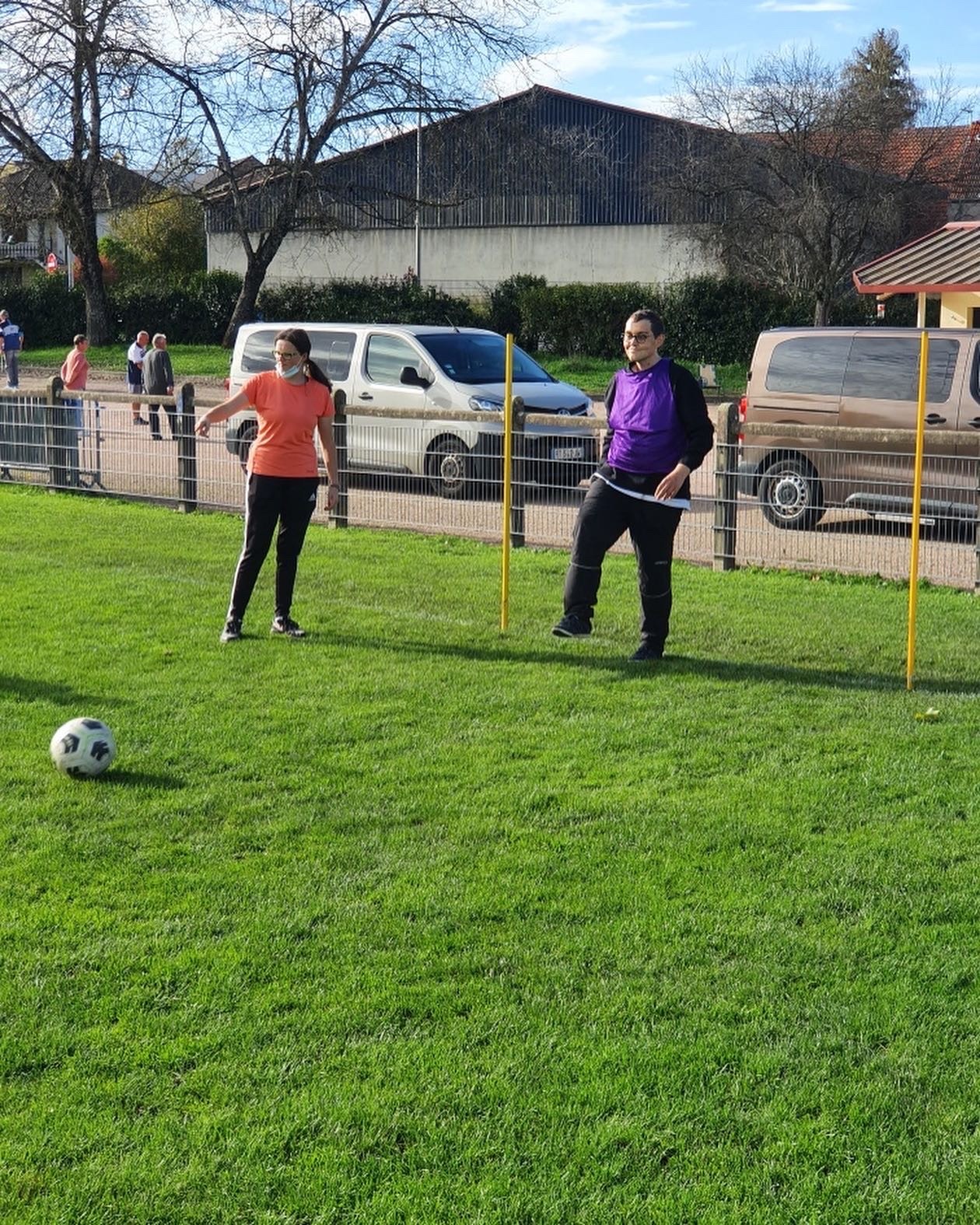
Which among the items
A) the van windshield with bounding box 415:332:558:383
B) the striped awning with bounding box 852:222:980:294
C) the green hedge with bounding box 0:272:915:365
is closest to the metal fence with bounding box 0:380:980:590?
the van windshield with bounding box 415:332:558:383

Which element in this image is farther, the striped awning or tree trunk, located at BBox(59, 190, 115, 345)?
tree trunk, located at BBox(59, 190, 115, 345)

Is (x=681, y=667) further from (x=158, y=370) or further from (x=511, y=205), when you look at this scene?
(x=511, y=205)

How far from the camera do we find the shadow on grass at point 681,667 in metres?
8.01

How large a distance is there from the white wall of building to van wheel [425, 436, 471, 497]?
3419 cm

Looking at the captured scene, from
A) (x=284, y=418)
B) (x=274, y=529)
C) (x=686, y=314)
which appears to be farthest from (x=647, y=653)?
(x=686, y=314)

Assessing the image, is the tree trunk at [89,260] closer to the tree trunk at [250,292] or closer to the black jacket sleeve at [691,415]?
the tree trunk at [250,292]

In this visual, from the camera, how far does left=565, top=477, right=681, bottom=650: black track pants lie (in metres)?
8.34

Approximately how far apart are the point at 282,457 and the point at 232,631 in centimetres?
105

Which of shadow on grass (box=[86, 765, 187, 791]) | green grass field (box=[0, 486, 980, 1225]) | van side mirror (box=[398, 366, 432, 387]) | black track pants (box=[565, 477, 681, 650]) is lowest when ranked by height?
green grass field (box=[0, 486, 980, 1225])

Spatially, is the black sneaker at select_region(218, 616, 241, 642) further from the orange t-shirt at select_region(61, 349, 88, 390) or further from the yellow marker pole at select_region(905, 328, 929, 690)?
the orange t-shirt at select_region(61, 349, 88, 390)

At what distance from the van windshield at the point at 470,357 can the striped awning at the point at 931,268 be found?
12497 mm

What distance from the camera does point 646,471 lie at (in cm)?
825

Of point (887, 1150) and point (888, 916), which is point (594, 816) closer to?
point (888, 916)

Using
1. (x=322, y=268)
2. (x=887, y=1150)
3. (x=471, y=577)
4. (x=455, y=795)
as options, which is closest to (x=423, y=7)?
(x=322, y=268)
